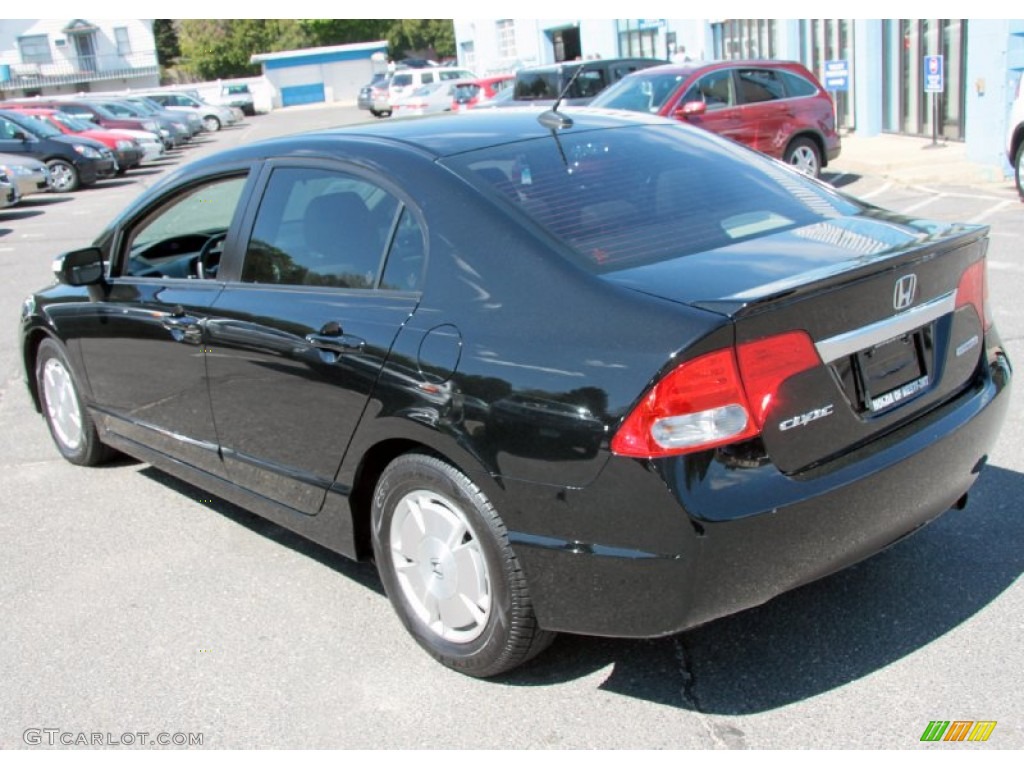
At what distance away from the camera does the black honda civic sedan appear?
2.84 metres

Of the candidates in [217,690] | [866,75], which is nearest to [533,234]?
[217,690]

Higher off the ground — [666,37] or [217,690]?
[666,37]

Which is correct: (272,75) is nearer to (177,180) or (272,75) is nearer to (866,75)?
(866,75)

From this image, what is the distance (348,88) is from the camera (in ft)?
273

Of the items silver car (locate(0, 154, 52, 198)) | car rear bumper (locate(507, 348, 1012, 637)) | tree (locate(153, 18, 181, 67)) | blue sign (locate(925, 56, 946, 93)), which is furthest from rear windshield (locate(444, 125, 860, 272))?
tree (locate(153, 18, 181, 67))

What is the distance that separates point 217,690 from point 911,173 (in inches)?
531

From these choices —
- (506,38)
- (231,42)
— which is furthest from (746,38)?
(231,42)

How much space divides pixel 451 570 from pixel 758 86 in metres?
12.2

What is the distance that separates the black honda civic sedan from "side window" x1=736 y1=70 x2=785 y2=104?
34.1 feet

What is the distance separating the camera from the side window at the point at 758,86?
1410 centimetres

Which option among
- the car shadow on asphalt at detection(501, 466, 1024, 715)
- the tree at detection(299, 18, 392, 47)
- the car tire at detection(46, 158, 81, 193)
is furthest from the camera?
the tree at detection(299, 18, 392, 47)

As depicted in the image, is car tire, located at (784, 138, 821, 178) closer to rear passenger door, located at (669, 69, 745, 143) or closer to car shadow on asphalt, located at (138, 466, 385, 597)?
rear passenger door, located at (669, 69, 745, 143)

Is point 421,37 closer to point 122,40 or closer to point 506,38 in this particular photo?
point 122,40

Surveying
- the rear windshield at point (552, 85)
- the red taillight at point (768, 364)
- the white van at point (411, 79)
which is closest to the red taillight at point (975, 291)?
the red taillight at point (768, 364)
